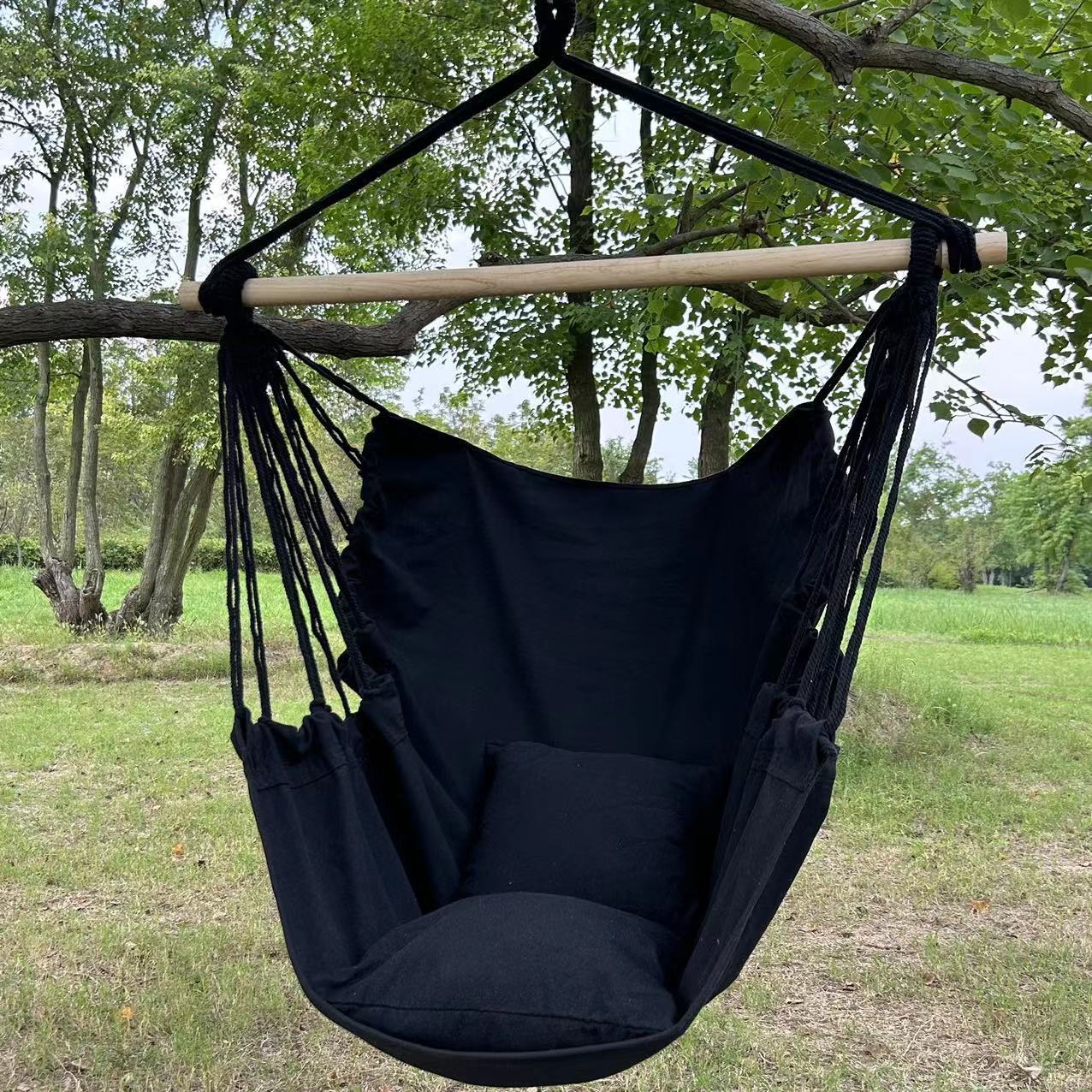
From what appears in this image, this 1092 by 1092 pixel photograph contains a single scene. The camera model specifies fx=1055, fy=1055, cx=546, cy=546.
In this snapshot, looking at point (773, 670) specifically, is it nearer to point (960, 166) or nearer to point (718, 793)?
point (718, 793)

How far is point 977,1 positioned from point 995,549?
76.9 ft

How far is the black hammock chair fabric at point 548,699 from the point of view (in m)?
1.19

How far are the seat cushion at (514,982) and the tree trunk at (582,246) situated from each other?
4785 millimetres

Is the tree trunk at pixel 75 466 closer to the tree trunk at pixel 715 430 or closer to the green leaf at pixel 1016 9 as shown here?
the tree trunk at pixel 715 430

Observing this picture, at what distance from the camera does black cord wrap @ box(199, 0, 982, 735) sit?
1250 mm

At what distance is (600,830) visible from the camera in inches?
65.1

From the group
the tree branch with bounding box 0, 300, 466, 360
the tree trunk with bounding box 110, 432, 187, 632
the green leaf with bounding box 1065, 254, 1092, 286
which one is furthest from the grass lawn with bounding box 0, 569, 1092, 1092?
the tree trunk with bounding box 110, 432, 187, 632

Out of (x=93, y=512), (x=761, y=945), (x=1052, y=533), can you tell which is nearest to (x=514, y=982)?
(x=761, y=945)

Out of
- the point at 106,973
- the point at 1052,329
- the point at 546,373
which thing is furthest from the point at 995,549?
the point at 106,973

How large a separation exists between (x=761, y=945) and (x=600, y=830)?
1.48 metres

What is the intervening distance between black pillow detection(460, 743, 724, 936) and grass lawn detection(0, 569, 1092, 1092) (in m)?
0.79

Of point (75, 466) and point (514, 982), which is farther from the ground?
point (75, 466)

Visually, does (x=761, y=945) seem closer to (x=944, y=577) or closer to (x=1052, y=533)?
(x=944, y=577)

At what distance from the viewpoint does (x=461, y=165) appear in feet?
21.1
